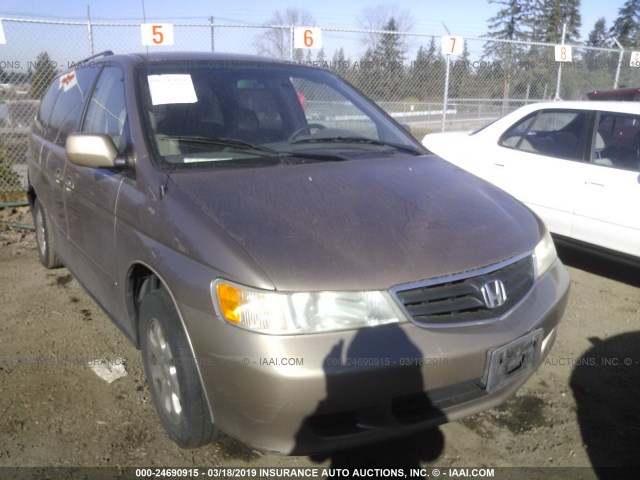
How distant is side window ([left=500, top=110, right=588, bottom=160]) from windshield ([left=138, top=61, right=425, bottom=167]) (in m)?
2.17

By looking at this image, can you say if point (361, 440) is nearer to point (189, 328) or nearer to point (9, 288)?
point (189, 328)

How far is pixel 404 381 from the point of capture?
2.06 m

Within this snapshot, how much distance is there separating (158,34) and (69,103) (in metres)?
4.59

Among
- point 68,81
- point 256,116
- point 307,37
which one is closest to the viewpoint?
point 256,116

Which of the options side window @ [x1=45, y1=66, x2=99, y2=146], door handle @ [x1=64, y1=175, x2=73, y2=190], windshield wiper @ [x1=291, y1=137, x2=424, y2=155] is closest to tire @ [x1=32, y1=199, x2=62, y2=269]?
side window @ [x1=45, y1=66, x2=99, y2=146]

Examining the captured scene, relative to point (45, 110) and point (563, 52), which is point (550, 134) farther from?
point (563, 52)

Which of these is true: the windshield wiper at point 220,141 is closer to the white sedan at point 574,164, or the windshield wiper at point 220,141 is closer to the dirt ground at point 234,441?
the dirt ground at point 234,441

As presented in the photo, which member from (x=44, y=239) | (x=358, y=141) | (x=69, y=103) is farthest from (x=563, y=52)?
(x=44, y=239)

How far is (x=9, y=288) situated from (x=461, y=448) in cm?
379

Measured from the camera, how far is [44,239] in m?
4.68

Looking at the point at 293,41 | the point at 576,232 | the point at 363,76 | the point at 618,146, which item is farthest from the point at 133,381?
the point at 363,76

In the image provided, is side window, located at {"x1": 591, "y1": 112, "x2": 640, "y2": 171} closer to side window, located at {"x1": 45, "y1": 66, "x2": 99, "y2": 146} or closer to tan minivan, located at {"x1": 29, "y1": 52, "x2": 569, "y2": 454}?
tan minivan, located at {"x1": 29, "y1": 52, "x2": 569, "y2": 454}

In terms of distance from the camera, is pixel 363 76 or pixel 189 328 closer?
pixel 189 328

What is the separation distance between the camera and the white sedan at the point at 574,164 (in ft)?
14.7
